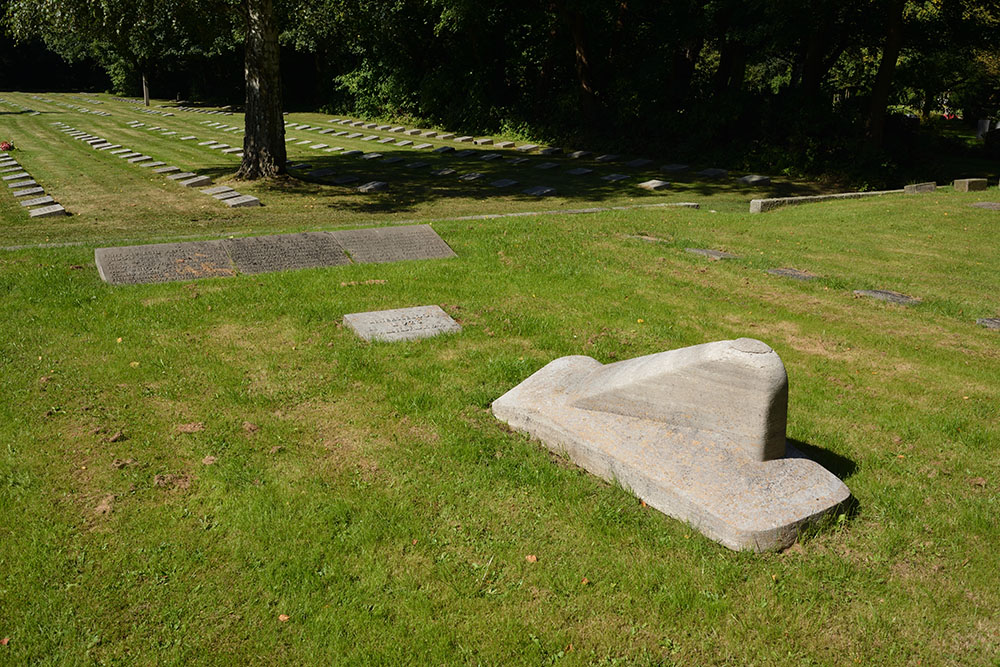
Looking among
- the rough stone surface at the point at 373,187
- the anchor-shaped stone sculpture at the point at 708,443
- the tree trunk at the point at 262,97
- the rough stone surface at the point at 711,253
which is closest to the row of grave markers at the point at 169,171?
the tree trunk at the point at 262,97

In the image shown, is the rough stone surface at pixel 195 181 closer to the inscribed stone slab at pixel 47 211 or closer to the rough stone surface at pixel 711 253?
the inscribed stone slab at pixel 47 211

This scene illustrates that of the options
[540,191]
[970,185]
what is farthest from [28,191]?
[970,185]

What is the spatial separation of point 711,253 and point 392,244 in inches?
182

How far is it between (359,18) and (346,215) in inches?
343

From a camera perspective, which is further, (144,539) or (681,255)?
(681,255)

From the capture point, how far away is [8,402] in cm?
521

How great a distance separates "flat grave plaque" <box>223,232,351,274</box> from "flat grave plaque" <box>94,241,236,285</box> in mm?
185

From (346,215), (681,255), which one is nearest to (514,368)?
(681,255)

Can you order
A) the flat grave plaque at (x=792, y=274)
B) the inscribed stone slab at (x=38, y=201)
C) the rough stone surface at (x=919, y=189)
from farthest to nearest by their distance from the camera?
the rough stone surface at (x=919, y=189)
the inscribed stone slab at (x=38, y=201)
the flat grave plaque at (x=792, y=274)

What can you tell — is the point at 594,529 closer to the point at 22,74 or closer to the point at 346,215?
the point at 346,215

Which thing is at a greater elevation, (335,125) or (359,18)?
(359,18)

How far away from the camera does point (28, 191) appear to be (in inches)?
554

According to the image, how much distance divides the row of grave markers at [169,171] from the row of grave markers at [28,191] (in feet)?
8.81

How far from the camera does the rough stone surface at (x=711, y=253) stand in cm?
995
